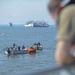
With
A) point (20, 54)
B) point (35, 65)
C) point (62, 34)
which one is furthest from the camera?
point (20, 54)

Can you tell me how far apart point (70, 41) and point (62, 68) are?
298 millimetres

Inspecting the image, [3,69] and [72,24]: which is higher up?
[72,24]

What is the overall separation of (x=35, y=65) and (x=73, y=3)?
4117 cm

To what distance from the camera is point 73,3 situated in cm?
354

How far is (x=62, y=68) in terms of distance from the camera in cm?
352

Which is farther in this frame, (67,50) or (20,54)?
(20,54)

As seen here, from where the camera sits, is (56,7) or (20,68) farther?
(20,68)

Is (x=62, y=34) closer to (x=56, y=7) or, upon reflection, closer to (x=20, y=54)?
(x=56, y=7)

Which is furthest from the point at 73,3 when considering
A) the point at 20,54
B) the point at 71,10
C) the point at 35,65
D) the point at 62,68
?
the point at 20,54

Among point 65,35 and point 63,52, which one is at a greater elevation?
point 65,35

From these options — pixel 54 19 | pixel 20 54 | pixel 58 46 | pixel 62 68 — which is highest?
pixel 54 19

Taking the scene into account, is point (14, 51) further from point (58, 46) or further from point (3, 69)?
point (58, 46)

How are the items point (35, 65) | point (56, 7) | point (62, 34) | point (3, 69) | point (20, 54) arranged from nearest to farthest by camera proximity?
point (62, 34) < point (56, 7) < point (3, 69) < point (35, 65) < point (20, 54)

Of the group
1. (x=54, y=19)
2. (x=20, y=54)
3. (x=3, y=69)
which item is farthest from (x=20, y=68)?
(x=54, y=19)
